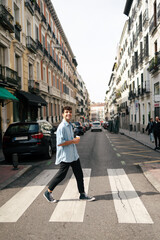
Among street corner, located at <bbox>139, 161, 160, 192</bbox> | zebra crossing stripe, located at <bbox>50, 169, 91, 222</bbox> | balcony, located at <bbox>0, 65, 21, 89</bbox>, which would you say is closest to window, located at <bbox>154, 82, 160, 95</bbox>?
balcony, located at <bbox>0, 65, 21, 89</bbox>

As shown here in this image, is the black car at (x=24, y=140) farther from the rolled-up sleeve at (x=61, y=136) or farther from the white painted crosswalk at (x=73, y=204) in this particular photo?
the rolled-up sleeve at (x=61, y=136)

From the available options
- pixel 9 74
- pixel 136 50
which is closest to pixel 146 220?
pixel 9 74

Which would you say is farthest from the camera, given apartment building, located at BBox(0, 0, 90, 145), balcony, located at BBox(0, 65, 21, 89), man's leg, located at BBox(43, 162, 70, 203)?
apartment building, located at BBox(0, 0, 90, 145)

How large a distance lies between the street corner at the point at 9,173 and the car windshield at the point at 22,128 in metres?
1.54

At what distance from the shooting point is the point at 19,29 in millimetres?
17281

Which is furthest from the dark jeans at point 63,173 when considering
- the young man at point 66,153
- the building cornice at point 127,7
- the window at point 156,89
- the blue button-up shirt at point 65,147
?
the building cornice at point 127,7

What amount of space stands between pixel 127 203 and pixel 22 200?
81.1 inches

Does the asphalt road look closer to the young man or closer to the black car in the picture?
the young man

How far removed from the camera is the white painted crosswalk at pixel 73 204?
11.6ft

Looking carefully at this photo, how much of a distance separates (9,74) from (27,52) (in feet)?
16.9

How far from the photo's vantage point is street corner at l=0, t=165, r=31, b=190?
586cm

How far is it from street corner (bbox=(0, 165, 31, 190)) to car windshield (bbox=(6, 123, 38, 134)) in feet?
5.06

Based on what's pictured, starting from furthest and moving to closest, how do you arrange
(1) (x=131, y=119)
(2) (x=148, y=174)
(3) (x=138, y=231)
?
(1) (x=131, y=119) < (2) (x=148, y=174) < (3) (x=138, y=231)

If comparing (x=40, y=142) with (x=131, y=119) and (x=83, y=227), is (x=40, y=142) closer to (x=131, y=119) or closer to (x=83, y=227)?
(x=83, y=227)
